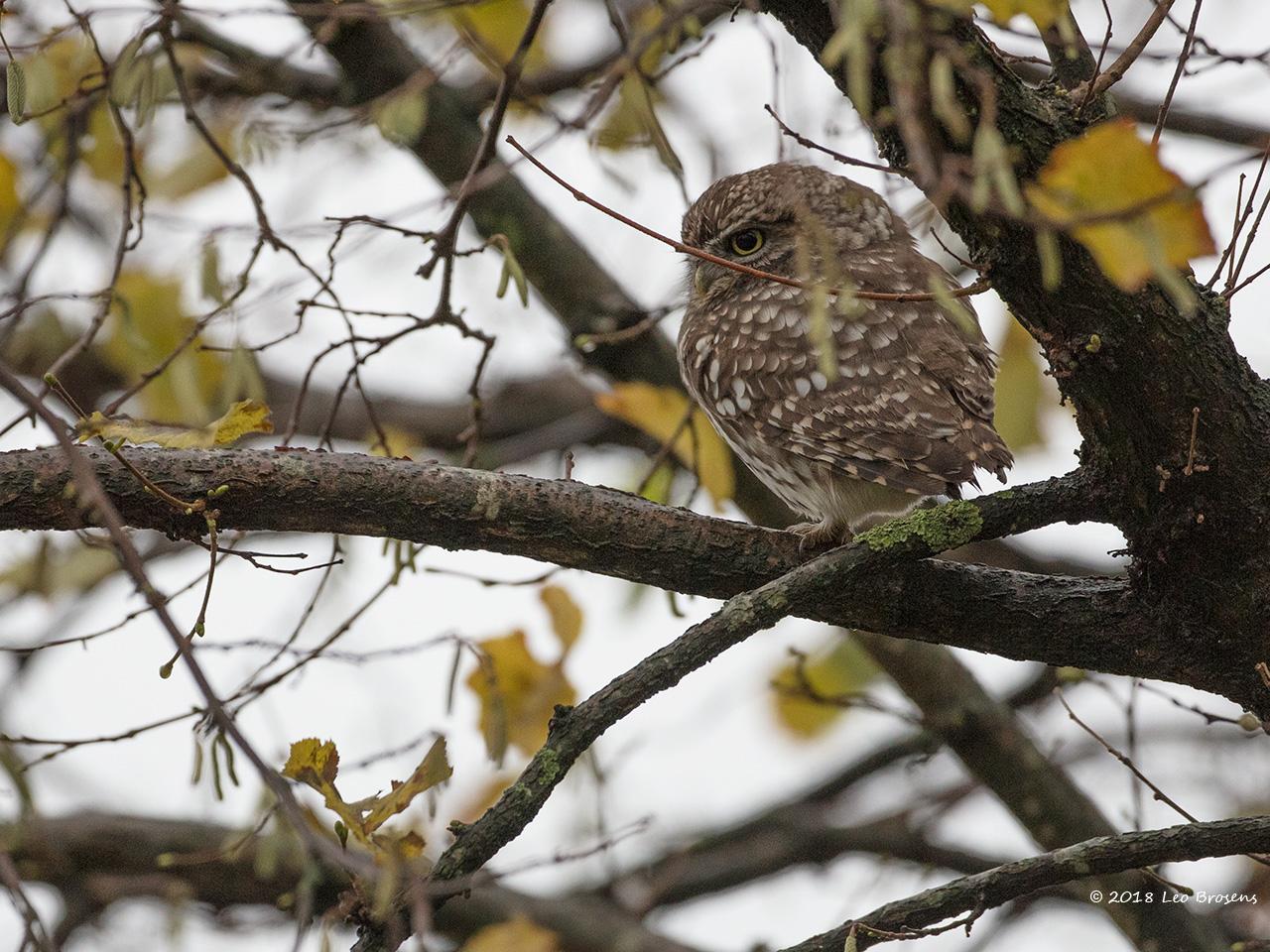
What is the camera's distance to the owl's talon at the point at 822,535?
3.28 meters

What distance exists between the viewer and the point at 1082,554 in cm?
Answer: 638

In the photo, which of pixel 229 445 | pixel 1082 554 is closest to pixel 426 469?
pixel 229 445

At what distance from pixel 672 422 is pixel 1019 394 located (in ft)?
4.50

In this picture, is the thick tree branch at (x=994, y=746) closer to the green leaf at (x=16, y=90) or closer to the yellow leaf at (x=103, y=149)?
the green leaf at (x=16, y=90)

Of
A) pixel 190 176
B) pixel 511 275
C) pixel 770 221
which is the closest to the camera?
pixel 511 275

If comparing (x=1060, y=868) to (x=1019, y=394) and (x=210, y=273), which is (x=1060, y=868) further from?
(x=1019, y=394)

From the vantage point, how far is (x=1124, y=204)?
158 centimetres

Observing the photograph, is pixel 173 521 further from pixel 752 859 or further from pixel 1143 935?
pixel 752 859

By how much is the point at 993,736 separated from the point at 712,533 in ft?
6.67

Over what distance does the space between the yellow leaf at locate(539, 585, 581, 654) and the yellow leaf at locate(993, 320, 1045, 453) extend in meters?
1.64

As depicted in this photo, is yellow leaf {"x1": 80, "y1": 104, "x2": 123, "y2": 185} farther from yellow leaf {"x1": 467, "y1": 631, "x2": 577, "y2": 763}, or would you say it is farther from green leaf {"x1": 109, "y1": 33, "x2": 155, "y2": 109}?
yellow leaf {"x1": 467, "y1": 631, "x2": 577, "y2": 763}

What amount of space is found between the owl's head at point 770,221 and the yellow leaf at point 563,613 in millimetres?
1272

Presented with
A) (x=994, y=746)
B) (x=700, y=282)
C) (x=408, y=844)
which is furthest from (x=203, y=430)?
(x=994, y=746)

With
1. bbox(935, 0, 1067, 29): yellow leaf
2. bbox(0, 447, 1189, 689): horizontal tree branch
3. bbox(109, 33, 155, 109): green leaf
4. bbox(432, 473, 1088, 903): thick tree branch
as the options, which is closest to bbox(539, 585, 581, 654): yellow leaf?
bbox(0, 447, 1189, 689): horizontal tree branch
